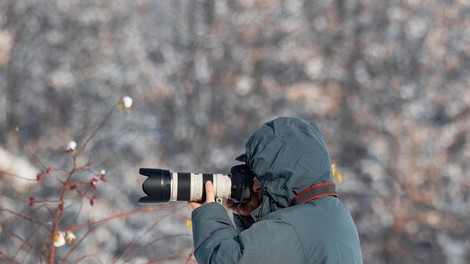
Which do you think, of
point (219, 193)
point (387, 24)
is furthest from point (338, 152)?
point (219, 193)

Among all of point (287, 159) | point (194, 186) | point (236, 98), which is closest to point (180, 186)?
point (194, 186)

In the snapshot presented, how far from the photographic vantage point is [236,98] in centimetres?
377

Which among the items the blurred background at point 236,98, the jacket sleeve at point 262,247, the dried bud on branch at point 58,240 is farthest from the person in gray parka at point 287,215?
the blurred background at point 236,98

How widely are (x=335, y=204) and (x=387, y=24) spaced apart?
2.92 meters

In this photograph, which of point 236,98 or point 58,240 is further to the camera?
point 236,98

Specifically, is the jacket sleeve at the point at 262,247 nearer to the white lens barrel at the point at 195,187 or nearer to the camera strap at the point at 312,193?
the camera strap at the point at 312,193

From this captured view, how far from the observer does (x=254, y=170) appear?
1203 mm

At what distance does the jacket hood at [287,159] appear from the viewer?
1152mm

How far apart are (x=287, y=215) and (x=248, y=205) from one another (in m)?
0.28

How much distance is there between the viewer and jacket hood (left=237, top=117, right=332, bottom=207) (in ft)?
3.78

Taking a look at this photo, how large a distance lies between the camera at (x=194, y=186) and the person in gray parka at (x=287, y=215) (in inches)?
2.7

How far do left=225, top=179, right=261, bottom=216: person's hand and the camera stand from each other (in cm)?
1

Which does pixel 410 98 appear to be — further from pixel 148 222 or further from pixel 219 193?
pixel 219 193

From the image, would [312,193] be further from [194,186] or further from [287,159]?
[194,186]
